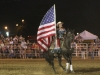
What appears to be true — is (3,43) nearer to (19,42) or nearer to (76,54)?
(19,42)

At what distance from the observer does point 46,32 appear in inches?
515

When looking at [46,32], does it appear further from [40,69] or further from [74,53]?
[74,53]

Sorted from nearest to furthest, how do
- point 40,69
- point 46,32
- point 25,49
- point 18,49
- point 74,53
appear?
Result: point 46,32
point 40,69
point 25,49
point 18,49
point 74,53

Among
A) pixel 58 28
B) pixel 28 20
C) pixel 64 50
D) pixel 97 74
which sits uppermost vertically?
pixel 28 20

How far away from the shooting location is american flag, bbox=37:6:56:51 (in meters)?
12.9

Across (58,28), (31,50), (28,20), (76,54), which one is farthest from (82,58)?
(28,20)

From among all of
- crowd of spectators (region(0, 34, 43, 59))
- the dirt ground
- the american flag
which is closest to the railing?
crowd of spectators (region(0, 34, 43, 59))

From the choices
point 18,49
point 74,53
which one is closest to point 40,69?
point 18,49

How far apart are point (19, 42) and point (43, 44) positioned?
460 inches

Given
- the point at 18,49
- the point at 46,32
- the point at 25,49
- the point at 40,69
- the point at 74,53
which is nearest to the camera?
the point at 46,32

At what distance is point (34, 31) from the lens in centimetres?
6606

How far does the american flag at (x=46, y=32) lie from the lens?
42.4 feet

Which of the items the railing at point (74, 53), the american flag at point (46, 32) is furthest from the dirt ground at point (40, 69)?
the american flag at point (46, 32)

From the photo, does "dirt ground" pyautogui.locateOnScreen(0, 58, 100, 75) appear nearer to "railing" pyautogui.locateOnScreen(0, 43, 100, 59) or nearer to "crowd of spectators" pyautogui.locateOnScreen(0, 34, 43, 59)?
"railing" pyautogui.locateOnScreen(0, 43, 100, 59)
